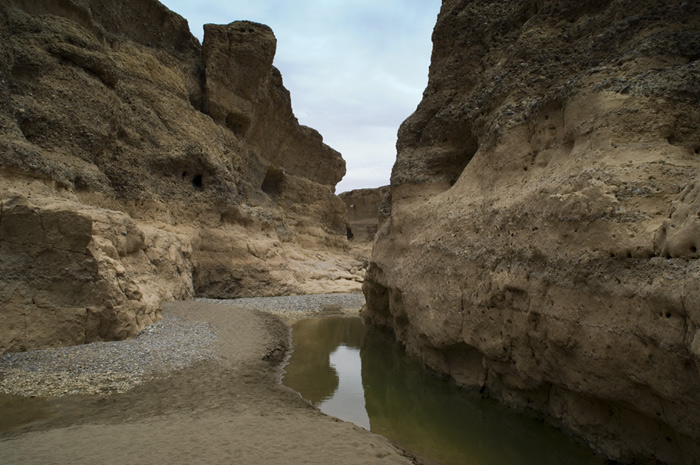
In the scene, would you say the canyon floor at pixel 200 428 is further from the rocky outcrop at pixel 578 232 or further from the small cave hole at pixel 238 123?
the small cave hole at pixel 238 123

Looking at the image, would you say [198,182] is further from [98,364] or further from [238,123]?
[98,364]

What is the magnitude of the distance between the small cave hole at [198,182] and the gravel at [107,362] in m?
9.58

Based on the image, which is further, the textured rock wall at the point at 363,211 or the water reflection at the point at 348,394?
the textured rock wall at the point at 363,211

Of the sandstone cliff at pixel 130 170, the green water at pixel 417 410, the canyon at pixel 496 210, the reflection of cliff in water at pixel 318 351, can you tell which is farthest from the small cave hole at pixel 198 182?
the green water at pixel 417 410

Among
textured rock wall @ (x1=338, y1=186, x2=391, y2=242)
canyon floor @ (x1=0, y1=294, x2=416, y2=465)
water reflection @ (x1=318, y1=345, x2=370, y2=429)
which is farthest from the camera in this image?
textured rock wall @ (x1=338, y1=186, x2=391, y2=242)

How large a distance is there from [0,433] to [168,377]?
2.32m

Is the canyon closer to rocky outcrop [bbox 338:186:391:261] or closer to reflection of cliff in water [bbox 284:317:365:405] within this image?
reflection of cliff in water [bbox 284:317:365:405]

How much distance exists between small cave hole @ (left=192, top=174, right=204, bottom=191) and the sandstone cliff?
0.22 feet

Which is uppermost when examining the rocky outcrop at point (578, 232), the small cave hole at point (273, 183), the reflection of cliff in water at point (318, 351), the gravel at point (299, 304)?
the small cave hole at point (273, 183)

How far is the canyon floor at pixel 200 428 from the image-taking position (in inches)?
153

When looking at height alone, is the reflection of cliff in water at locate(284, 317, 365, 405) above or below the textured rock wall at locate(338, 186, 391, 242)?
below

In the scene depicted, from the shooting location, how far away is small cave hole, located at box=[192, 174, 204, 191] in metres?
18.0

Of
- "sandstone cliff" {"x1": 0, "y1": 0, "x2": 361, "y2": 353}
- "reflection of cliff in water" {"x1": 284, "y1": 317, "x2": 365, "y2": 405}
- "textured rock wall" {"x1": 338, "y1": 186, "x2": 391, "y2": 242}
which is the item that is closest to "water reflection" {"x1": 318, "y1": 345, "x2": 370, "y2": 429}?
"reflection of cliff in water" {"x1": 284, "y1": 317, "x2": 365, "y2": 405}

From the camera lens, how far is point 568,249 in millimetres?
4969
